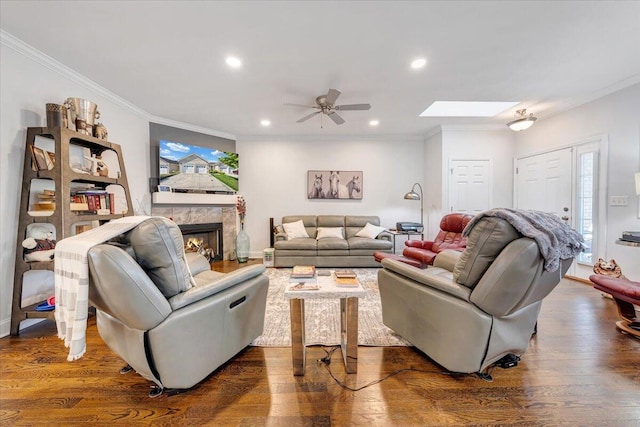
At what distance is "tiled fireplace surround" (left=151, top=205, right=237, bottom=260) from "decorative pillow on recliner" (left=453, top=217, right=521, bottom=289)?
177 inches

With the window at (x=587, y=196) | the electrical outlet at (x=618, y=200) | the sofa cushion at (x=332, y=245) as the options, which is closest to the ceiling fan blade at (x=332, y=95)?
the sofa cushion at (x=332, y=245)

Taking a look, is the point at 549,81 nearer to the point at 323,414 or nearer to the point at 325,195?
the point at 325,195

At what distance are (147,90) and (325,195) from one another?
11.2 feet

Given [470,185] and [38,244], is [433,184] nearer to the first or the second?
[470,185]

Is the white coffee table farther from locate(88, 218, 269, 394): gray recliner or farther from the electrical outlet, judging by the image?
the electrical outlet

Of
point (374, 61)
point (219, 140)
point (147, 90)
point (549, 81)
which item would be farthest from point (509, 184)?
point (147, 90)

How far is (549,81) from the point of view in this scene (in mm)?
3039

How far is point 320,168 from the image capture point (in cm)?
535

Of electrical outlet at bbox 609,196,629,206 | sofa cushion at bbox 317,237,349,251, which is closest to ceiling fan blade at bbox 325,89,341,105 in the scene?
sofa cushion at bbox 317,237,349,251

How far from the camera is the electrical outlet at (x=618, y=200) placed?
10.1 feet

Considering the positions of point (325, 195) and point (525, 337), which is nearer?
point (525, 337)

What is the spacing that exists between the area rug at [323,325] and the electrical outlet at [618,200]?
3.31 meters

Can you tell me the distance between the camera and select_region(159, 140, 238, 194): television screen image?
167 inches

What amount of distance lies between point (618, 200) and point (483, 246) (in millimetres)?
3346
